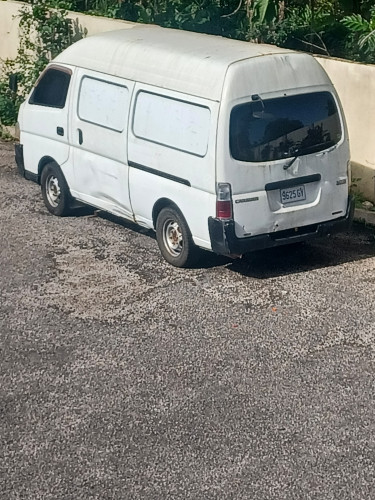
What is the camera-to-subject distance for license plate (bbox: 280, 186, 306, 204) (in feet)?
32.4

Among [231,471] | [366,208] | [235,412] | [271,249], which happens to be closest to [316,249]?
[271,249]

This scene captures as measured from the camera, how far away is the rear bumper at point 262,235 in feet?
31.6

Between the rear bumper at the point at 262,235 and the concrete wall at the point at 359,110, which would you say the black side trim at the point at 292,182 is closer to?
the rear bumper at the point at 262,235

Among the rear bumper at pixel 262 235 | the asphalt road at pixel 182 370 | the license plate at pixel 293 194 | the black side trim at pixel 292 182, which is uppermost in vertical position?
the black side trim at pixel 292 182

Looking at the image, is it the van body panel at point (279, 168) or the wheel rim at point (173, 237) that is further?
the wheel rim at point (173, 237)

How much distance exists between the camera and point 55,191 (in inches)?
483

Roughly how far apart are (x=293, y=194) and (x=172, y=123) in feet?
4.45

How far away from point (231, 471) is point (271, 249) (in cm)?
455

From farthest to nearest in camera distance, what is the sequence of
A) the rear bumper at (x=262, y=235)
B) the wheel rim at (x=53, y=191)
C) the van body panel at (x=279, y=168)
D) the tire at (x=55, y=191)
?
the wheel rim at (x=53, y=191) → the tire at (x=55, y=191) → the rear bumper at (x=262, y=235) → the van body panel at (x=279, y=168)

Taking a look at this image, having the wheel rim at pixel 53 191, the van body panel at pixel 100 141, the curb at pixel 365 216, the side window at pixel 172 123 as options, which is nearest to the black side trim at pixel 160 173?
the van body panel at pixel 100 141

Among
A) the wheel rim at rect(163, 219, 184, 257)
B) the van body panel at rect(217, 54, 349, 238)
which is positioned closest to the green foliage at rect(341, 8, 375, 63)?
the van body panel at rect(217, 54, 349, 238)

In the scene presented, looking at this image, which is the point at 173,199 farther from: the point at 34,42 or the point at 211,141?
the point at 34,42

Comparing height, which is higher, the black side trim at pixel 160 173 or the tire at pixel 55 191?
the black side trim at pixel 160 173

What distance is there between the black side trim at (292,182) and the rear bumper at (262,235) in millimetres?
448
